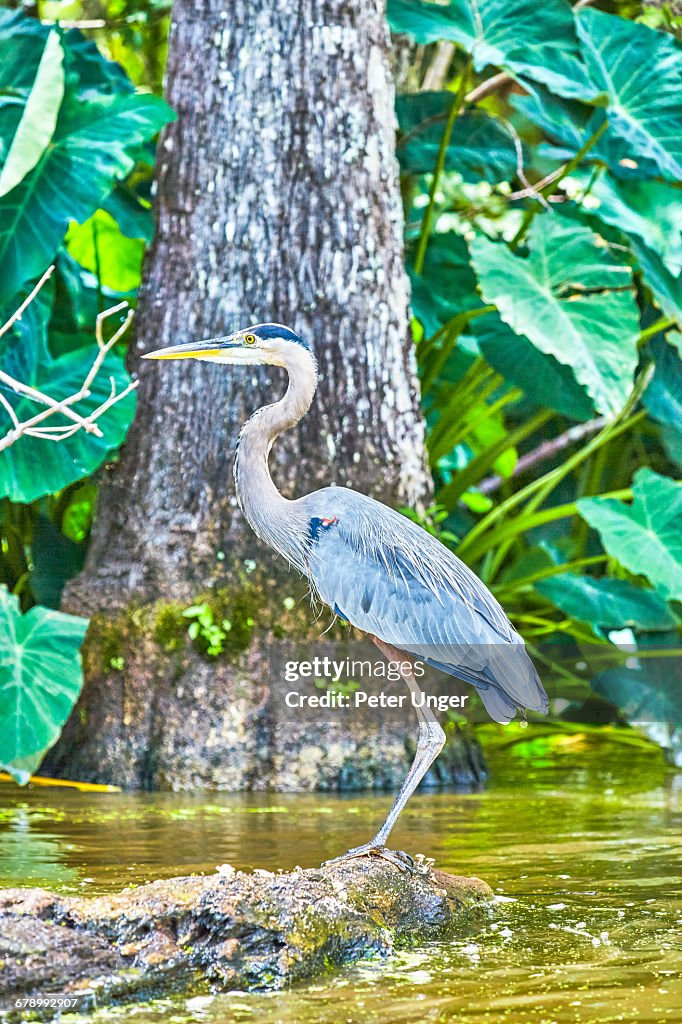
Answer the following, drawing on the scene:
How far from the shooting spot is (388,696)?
5.15m

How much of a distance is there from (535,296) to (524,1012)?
3.05m

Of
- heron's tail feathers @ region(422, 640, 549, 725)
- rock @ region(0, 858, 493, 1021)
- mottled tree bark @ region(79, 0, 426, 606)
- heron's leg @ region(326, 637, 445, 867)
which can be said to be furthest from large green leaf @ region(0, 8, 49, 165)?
rock @ region(0, 858, 493, 1021)

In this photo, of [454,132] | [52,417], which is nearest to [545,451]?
[454,132]

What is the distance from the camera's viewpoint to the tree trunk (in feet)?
16.7

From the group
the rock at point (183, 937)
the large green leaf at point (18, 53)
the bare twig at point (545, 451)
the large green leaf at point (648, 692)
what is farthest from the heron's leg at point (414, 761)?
the bare twig at point (545, 451)

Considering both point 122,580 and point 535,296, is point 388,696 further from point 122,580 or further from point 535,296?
point 535,296

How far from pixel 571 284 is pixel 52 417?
2.27 metres

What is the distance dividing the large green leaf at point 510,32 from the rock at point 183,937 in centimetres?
362

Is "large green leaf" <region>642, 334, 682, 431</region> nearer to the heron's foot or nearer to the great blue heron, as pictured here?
the great blue heron

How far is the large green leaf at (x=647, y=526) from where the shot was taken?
192 inches

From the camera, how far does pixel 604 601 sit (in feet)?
17.6

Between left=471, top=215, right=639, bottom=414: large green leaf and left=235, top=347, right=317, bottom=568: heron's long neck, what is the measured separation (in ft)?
3.91

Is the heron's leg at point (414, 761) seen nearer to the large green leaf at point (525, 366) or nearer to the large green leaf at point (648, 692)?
the large green leaf at point (525, 366)

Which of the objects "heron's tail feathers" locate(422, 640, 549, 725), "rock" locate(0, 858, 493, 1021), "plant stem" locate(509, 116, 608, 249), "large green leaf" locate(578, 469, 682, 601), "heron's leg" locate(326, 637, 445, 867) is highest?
"plant stem" locate(509, 116, 608, 249)
